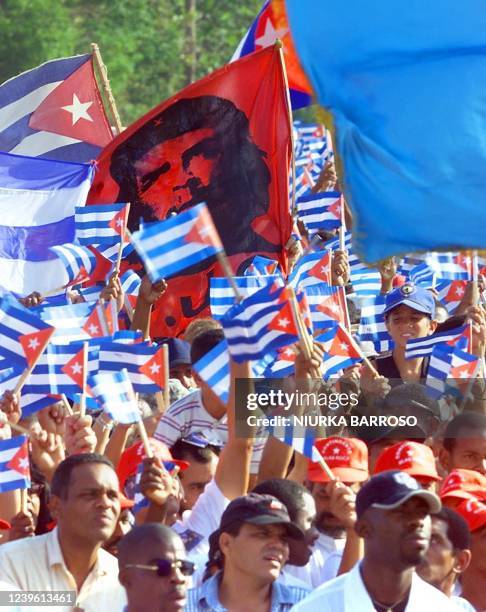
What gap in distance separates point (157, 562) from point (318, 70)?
337cm

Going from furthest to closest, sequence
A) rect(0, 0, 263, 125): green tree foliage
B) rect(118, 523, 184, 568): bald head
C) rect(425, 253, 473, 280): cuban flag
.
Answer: rect(0, 0, 263, 125): green tree foliage < rect(425, 253, 473, 280): cuban flag < rect(118, 523, 184, 568): bald head

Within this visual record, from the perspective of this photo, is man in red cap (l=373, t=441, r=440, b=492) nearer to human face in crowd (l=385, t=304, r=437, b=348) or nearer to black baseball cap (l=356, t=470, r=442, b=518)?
black baseball cap (l=356, t=470, r=442, b=518)

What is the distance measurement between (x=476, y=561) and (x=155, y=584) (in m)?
1.70

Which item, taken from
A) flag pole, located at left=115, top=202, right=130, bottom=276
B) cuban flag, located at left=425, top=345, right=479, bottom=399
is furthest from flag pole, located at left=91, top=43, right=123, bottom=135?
cuban flag, located at left=425, top=345, right=479, bottom=399

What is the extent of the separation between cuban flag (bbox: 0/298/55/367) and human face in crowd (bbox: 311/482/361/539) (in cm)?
153

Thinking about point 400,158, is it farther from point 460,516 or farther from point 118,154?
point 118,154

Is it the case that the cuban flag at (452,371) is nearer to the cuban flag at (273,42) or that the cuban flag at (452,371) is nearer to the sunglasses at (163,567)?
the sunglasses at (163,567)

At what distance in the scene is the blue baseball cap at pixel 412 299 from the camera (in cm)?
1091

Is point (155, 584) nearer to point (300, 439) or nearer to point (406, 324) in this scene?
point (300, 439)

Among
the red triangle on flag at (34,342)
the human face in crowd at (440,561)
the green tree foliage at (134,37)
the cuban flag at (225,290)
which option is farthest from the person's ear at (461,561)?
the green tree foliage at (134,37)

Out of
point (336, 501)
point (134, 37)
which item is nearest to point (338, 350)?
point (336, 501)

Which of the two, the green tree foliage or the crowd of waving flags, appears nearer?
the crowd of waving flags

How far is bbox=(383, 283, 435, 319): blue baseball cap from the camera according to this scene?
1091cm

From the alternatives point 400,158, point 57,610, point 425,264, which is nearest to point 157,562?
point 57,610
